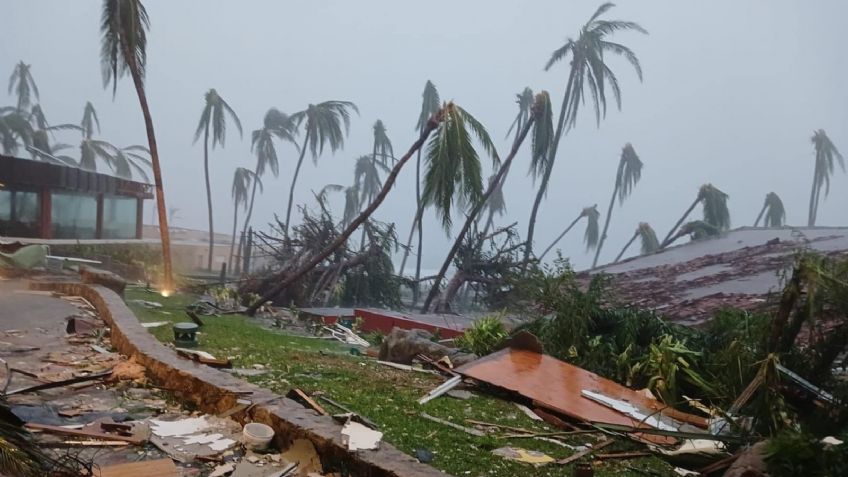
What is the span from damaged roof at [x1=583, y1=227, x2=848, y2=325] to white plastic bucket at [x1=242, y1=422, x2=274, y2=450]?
19.0 ft

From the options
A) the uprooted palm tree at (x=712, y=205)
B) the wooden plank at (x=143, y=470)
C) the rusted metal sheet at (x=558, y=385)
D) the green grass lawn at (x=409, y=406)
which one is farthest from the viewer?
the uprooted palm tree at (x=712, y=205)

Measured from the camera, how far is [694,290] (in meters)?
10.6

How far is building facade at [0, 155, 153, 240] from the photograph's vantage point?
1747cm

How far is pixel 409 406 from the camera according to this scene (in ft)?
16.2

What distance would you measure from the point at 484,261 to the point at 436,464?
1591 centimetres

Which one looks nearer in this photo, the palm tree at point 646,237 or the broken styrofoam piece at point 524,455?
the broken styrofoam piece at point 524,455

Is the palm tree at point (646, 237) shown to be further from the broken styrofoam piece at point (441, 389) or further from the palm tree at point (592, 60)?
the broken styrofoam piece at point (441, 389)

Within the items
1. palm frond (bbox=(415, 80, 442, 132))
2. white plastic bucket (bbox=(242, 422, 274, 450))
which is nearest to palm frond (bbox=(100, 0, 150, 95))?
white plastic bucket (bbox=(242, 422, 274, 450))

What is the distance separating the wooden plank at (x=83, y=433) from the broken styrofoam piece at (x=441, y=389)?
2.37m

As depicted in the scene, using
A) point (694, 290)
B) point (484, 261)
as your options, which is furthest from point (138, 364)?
point (484, 261)

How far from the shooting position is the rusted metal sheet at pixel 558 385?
514cm

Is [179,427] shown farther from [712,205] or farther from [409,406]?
[712,205]

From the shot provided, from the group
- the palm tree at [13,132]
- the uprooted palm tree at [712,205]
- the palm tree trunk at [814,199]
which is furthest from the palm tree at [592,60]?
the palm tree at [13,132]

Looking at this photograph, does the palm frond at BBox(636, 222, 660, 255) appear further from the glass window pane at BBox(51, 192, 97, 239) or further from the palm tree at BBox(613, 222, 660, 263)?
the glass window pane at BBox(51, 192, 97, 239)
